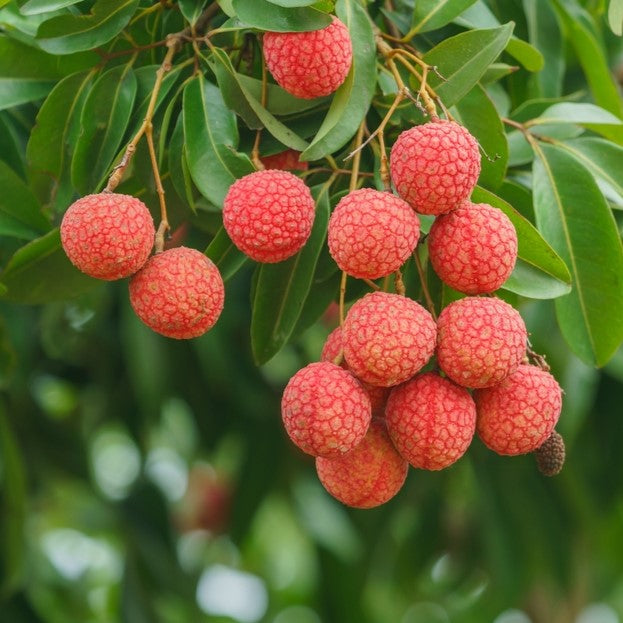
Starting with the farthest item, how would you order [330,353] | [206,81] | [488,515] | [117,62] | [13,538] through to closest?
[488,515] → [13,538] → [117,62] → [206,81] → [330,353]

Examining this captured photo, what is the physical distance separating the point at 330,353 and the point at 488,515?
156cm

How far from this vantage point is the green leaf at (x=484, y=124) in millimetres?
1368

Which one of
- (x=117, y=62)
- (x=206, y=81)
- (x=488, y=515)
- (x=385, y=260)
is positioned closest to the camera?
(x=385, y=260)

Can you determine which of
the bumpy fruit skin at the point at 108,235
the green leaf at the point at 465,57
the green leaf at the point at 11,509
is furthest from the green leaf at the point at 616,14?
the green leaf at the point at 11,509

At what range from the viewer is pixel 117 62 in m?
1.48

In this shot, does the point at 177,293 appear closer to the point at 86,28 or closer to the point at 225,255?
the point at 225,255

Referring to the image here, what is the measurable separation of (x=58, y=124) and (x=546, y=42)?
781 mm

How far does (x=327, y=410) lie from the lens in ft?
3.68

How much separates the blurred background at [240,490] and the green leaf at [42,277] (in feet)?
2.22

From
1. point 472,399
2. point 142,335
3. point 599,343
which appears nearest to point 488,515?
point 142,335

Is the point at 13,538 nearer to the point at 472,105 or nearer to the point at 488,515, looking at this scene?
A: the point at 488,515

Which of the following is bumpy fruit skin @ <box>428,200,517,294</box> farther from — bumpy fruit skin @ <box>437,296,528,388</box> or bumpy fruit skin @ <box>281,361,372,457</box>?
bumpy fruit skin @ <box>281,361,372,457</box>

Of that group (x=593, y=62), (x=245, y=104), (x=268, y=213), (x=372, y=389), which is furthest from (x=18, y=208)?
(x=593, y=62)

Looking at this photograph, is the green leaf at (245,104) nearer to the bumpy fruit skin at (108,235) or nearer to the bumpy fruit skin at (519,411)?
the bumpy fruit skin at (108,235)
